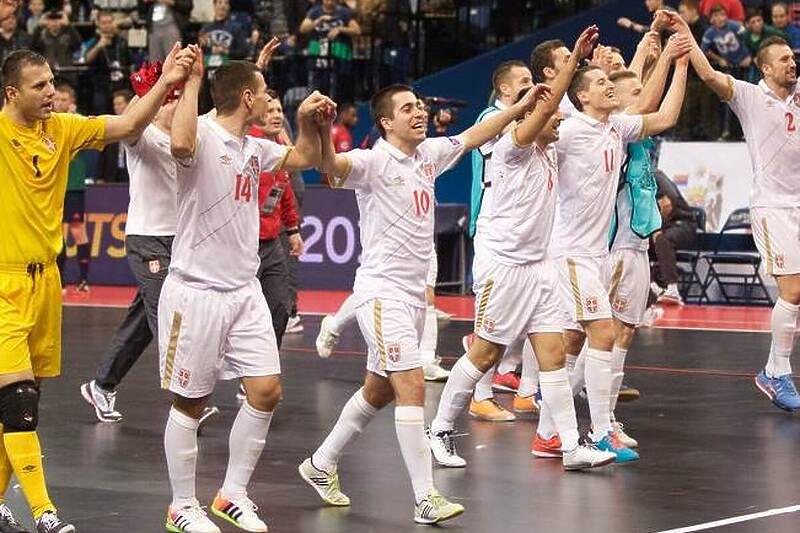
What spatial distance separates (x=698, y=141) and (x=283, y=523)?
13017mm

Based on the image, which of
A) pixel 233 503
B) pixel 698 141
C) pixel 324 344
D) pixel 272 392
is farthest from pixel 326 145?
pixel 698 141

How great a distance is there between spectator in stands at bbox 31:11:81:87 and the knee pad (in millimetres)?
17284

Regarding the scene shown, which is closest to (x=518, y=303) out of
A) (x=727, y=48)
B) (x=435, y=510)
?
(x=435, y=510)

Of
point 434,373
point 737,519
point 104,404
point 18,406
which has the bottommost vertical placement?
point 434,373

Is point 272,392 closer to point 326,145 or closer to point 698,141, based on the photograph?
point 326,145

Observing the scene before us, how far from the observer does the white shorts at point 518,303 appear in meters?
9.57

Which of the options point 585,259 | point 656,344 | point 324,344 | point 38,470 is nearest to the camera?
point 38,470

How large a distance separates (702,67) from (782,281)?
1.70 m

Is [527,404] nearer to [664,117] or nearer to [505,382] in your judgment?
[505,382]

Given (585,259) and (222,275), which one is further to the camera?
(585,259)

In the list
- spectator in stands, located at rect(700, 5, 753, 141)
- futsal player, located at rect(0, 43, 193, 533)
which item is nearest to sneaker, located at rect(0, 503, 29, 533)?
futsal player, located at rect(0, 43, 193, 533)

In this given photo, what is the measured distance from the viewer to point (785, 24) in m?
20.6

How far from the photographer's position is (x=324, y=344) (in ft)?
43.0

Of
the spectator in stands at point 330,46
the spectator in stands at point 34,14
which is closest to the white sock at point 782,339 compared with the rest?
the spectator in stands at point 330,46
